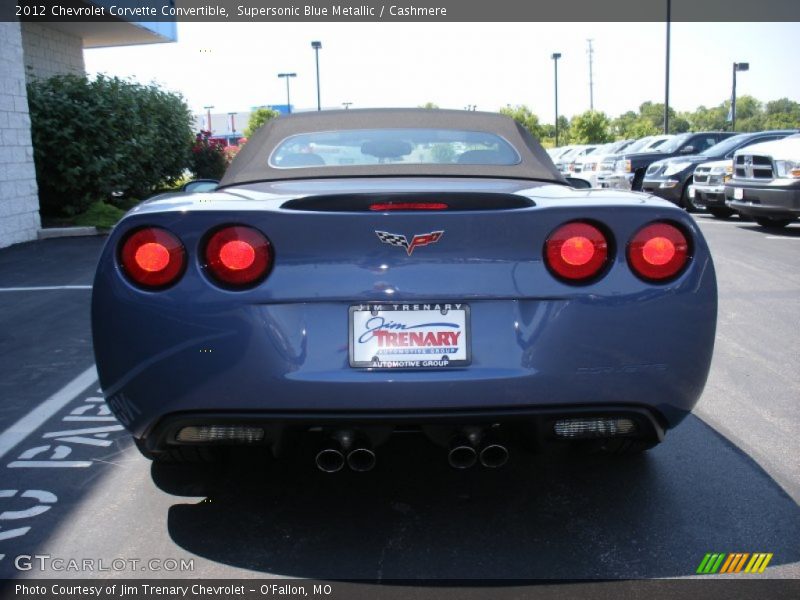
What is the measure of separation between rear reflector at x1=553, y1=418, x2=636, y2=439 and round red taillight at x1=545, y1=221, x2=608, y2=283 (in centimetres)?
46

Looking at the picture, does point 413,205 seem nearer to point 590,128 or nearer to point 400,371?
point 400,371

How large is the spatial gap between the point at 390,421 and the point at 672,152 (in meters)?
19.0

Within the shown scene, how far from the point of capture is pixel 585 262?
8.64ft

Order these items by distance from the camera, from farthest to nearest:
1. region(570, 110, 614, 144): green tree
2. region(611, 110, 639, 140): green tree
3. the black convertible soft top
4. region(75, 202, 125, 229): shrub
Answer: region(611, 110, 639, 140): green tree → region(570, 110, 614, 144): green tree → region(75, 202, 125, 229): shrub → the black convertible soft top

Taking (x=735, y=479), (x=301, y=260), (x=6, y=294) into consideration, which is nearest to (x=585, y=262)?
(x=301, y=260)

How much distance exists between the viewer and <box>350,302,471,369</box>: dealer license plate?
2537 millimetres

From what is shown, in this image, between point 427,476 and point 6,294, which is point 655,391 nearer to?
point 427,476

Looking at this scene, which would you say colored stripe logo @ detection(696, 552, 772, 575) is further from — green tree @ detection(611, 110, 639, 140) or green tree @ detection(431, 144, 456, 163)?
green tree @ detection(611, 110, 639, 140)

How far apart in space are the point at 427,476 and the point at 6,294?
6.00 meters

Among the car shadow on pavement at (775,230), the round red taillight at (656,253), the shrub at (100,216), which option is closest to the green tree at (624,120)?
the car shadow on pavement at (775,230)

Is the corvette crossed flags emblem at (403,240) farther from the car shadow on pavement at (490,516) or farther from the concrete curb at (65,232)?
the concrete curb at (65,232)

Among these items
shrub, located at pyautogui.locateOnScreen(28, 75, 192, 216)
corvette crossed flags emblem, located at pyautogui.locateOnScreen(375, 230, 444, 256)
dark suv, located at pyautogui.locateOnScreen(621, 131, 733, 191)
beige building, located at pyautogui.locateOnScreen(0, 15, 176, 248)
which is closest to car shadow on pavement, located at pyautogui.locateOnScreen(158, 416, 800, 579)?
corvette crossed flags emblem, located at pyautogui.locateOnScreen(375, 230, 444, 256)

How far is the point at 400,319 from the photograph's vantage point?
8.36 ft

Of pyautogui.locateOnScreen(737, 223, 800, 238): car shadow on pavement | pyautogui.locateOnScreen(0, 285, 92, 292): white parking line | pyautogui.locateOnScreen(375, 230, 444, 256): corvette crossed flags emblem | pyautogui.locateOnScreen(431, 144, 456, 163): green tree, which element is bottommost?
pyautogui.locateOnScreen(737, 223, 800, 238): car shadow on pavement
